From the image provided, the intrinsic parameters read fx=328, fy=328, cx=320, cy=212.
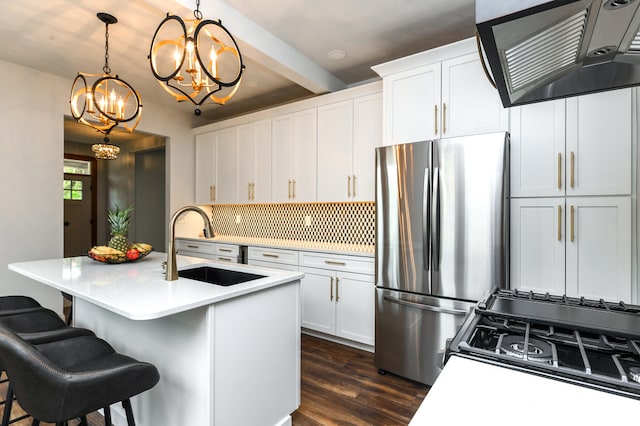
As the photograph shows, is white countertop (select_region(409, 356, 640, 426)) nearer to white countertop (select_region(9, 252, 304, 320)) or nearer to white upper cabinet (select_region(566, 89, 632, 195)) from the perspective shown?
white countertop (select_region(9, 252, 304, 320))

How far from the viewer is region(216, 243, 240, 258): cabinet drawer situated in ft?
13.0

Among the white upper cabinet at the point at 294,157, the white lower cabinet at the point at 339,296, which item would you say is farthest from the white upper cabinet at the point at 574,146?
the white upper cabinet at the point at 294,157

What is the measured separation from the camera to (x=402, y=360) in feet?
8.00

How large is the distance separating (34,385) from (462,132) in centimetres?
266

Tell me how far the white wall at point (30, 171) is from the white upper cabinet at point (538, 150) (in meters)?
4.43

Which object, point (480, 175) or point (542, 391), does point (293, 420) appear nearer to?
point (542, 391)

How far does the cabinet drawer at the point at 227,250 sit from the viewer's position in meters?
3.97

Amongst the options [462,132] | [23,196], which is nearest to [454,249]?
[462,132]

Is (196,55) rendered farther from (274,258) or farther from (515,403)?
(274,258)

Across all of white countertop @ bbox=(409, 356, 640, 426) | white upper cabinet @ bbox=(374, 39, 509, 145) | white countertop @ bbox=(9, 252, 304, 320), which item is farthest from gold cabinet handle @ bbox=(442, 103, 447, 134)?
white countertop @ bbox=(409, 356, 640, 426)

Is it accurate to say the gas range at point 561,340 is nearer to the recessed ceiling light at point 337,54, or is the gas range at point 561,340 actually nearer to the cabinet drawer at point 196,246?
the recessed ceiling light at point 337,54

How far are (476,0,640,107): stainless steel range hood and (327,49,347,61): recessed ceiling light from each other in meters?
2.24

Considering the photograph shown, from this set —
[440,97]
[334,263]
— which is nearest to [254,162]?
[334,263]

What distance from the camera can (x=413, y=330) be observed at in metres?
2.40
